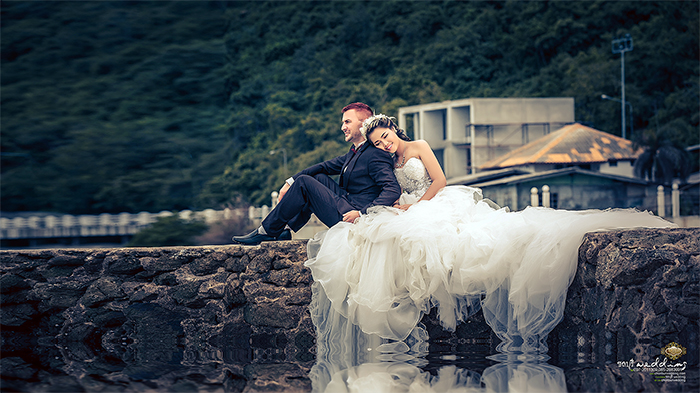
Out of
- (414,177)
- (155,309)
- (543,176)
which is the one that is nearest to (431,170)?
(414,177)

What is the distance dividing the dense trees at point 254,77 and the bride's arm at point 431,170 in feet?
54.5

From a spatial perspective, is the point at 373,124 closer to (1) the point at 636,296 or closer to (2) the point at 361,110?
(2) the point at 361,110

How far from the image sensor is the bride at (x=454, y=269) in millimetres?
3658

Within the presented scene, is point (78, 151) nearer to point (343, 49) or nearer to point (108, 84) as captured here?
point (108, 84)

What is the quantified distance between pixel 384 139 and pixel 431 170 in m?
0.38

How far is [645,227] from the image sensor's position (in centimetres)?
360

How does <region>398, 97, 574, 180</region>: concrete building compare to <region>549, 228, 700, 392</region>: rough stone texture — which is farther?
<region>398, 97, 574, 180</region>: concrete building

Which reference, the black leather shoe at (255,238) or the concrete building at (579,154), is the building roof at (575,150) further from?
the black leather shoe at (255,238)


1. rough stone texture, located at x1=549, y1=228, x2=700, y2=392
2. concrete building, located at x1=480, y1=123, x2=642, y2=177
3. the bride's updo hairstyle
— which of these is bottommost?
rough stone texture, located at x1=549, y1=228, x2=700, y2=392

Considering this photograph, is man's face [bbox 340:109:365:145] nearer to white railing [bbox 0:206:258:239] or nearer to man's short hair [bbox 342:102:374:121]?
man's short hair [bbox 342:102:374:121]

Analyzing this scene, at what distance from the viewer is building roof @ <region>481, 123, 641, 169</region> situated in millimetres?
34312

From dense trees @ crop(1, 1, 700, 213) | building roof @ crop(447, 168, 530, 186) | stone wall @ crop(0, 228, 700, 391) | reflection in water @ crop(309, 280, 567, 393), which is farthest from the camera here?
building roof @ crop(447, 168, 530, 186)

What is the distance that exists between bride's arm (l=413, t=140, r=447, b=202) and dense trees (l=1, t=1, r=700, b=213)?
16.6 meters

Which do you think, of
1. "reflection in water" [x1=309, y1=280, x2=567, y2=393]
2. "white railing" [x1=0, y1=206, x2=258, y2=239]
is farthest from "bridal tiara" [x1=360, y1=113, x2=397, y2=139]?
"white railing" [x1=0, y1=206, x2=258, y2=239]
